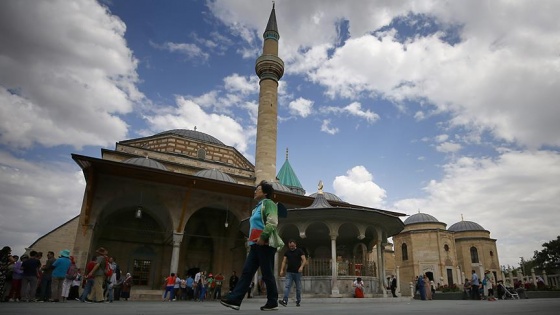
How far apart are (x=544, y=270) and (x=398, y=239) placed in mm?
13053

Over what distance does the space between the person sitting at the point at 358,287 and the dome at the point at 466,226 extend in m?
23.6

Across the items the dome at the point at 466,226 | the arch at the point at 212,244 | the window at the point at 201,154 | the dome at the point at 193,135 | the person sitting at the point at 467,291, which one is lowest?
the person sitting at the point at 467,291

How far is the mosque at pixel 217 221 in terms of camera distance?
495 inches

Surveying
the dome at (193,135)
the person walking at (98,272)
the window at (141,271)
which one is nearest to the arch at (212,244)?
the window at (141,271)

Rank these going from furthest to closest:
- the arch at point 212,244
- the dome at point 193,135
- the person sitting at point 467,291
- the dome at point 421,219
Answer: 1. the dome at point 421,219
2. the dome at point 193,135
3. the arch at point 212,244
4. the person sitting at point 467,291

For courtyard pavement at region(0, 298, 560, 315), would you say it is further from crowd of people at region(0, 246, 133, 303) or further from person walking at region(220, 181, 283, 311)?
crowd of people at region(0, 246, 133, 303)

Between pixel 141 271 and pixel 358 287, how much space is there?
39.3 feet

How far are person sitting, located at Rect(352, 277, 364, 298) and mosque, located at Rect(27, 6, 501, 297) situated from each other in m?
0.28

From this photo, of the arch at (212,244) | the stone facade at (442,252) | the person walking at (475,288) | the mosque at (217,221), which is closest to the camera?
the mosque at (217,221)

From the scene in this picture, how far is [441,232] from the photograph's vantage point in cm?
2862

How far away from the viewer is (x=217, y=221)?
65.4 feet

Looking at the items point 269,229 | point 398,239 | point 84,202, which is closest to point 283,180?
point 398,239

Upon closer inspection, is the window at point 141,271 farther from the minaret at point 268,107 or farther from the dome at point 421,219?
the dome at point 421,219

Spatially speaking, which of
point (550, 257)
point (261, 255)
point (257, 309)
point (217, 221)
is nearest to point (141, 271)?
point (217, 221)
